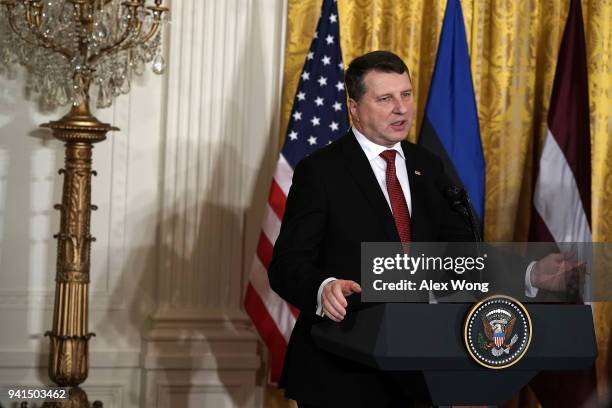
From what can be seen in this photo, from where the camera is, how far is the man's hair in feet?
9.36

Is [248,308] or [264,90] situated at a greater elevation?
[264,90]

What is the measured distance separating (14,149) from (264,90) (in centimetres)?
129

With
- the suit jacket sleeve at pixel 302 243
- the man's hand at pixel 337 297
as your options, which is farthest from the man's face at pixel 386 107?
the man's hand at pixel 337 297

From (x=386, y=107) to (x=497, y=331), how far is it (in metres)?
0.97

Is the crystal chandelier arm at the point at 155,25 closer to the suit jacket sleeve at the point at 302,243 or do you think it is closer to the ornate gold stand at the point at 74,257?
the ornate gold stand at the point at 74,257

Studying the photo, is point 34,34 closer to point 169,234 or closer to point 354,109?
point 169,234

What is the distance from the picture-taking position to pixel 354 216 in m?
2.72

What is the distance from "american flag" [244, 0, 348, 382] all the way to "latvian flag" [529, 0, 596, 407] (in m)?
1.13

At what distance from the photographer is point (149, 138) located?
464 cm

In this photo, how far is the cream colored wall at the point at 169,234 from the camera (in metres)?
4.50

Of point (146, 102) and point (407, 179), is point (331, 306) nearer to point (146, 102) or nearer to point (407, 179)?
point (407, 179)

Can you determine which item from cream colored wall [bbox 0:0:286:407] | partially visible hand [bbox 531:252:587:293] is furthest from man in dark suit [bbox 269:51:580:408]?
cream colored wall [bbox 0:0:286:407]

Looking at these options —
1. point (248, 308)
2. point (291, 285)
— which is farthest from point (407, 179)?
point (248, 308)

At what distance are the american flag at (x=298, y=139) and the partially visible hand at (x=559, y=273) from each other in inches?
88.6
